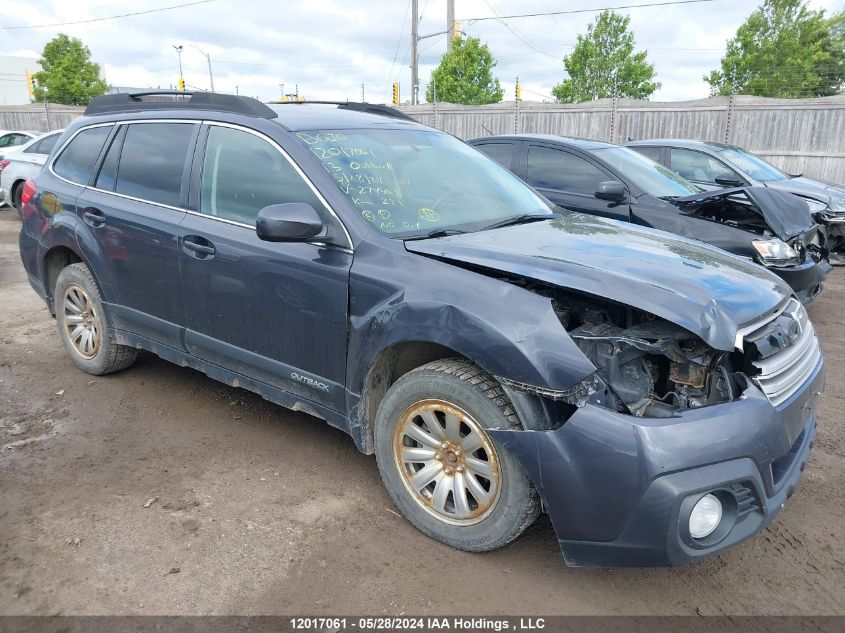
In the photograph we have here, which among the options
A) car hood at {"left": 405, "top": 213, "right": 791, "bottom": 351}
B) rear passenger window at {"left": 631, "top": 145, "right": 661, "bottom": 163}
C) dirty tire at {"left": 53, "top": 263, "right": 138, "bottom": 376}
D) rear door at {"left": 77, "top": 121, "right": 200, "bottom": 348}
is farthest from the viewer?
rear passenger window at {"left": 631, "top": 145, "right": 661, "bottom": 163}

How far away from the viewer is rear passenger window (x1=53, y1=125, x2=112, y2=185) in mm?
4453

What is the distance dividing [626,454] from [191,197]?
2735 mm

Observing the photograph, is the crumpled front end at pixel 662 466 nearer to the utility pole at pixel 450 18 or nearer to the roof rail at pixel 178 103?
the roof rail at pixel 178 103

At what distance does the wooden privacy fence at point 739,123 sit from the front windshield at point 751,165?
6.43 meters

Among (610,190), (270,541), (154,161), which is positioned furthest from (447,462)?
(610,190)

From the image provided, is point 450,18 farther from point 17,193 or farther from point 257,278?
point 257,278

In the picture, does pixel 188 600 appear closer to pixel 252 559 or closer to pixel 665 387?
pixel 252 559

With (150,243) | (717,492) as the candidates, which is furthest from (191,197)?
(717,492)

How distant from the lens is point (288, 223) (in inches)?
114

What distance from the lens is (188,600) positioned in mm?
2525

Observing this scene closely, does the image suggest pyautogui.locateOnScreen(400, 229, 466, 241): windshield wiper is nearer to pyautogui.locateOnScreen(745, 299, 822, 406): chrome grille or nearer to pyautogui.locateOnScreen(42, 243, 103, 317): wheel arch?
pyautogui.locateOnScreen(745, 299, 822, 406): chrome grille

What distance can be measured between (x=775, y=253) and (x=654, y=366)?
365 centimetres

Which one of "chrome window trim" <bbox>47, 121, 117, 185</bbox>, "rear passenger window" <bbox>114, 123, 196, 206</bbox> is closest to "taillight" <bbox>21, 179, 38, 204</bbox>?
"chrome window trim" <bbox>47, 121, 117, 185</bbox>

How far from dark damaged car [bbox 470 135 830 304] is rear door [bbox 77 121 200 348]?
3605 mm
